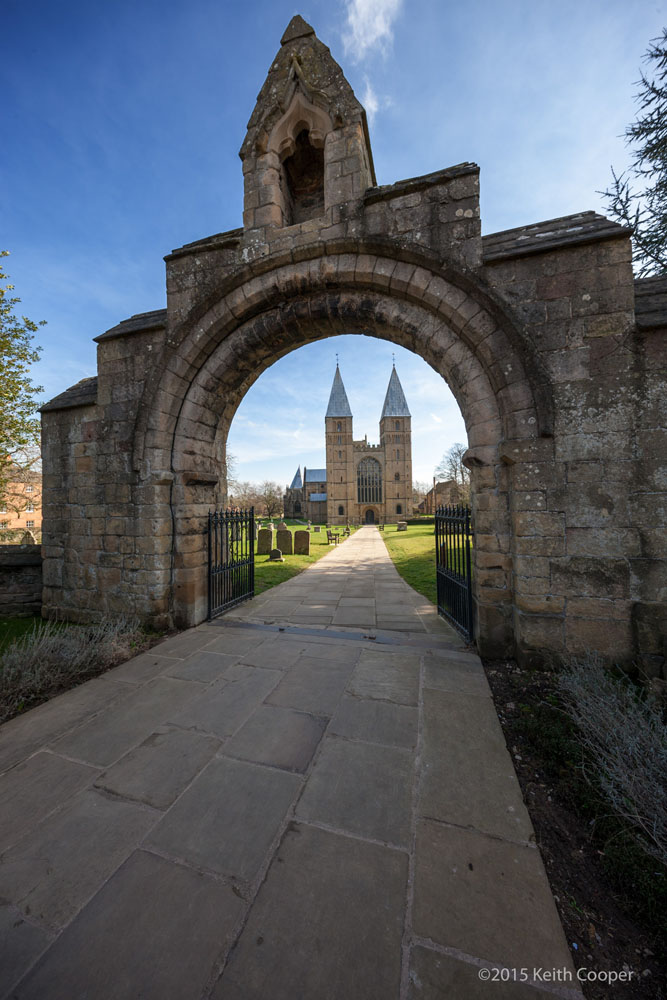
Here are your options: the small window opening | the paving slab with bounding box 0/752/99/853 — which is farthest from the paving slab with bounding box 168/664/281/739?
the small window opening

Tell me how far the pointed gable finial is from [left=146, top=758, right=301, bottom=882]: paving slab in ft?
27.8

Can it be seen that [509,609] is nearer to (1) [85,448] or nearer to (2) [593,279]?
(2) [593,279]

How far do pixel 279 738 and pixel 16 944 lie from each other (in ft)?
4.53

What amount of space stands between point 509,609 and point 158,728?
329 centimetres

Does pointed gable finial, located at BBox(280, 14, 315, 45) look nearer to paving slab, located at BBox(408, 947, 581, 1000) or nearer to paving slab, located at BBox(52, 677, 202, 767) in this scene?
paving slab, located at BBox(52, 677, 202, 767)

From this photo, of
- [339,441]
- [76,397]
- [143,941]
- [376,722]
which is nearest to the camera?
[143,941]

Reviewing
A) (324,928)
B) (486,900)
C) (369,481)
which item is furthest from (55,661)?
(369,481)

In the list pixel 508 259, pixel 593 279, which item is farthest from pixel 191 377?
pixel 593 279

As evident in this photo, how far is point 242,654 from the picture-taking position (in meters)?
3.80

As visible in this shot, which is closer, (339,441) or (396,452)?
(339,441)

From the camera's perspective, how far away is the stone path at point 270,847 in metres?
1.20

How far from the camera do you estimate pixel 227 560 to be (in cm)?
549

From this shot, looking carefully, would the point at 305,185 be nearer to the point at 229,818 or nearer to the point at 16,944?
the point at 229,818

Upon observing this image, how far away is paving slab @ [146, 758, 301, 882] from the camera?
159cm
